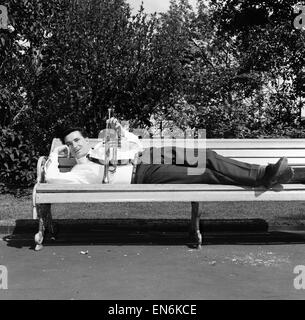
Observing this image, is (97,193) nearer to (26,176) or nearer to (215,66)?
(26,176)

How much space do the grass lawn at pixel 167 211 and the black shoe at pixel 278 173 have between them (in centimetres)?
110

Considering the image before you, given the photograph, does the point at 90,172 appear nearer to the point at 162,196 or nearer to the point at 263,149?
the point at 162,196

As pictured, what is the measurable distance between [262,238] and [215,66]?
761cm

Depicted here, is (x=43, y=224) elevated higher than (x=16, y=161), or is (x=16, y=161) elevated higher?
(x=16, y=161)

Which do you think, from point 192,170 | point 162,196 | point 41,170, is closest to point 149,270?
point 162,196

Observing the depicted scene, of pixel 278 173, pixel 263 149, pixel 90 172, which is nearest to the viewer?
pixel 278 173

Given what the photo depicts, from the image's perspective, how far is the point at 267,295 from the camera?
423 cm

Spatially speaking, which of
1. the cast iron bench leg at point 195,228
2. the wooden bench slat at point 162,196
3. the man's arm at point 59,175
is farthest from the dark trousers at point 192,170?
the man's arm at point 59,175

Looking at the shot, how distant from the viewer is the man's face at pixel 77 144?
20.2ft

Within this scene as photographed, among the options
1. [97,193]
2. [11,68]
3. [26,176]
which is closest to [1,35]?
[11,68]

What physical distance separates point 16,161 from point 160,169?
14.0 ft

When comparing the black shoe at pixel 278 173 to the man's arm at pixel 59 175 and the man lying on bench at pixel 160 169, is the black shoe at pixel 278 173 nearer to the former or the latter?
the man lying on bench at pixel 160 169

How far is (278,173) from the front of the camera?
546cm

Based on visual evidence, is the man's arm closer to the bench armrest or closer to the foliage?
the bench armrest
